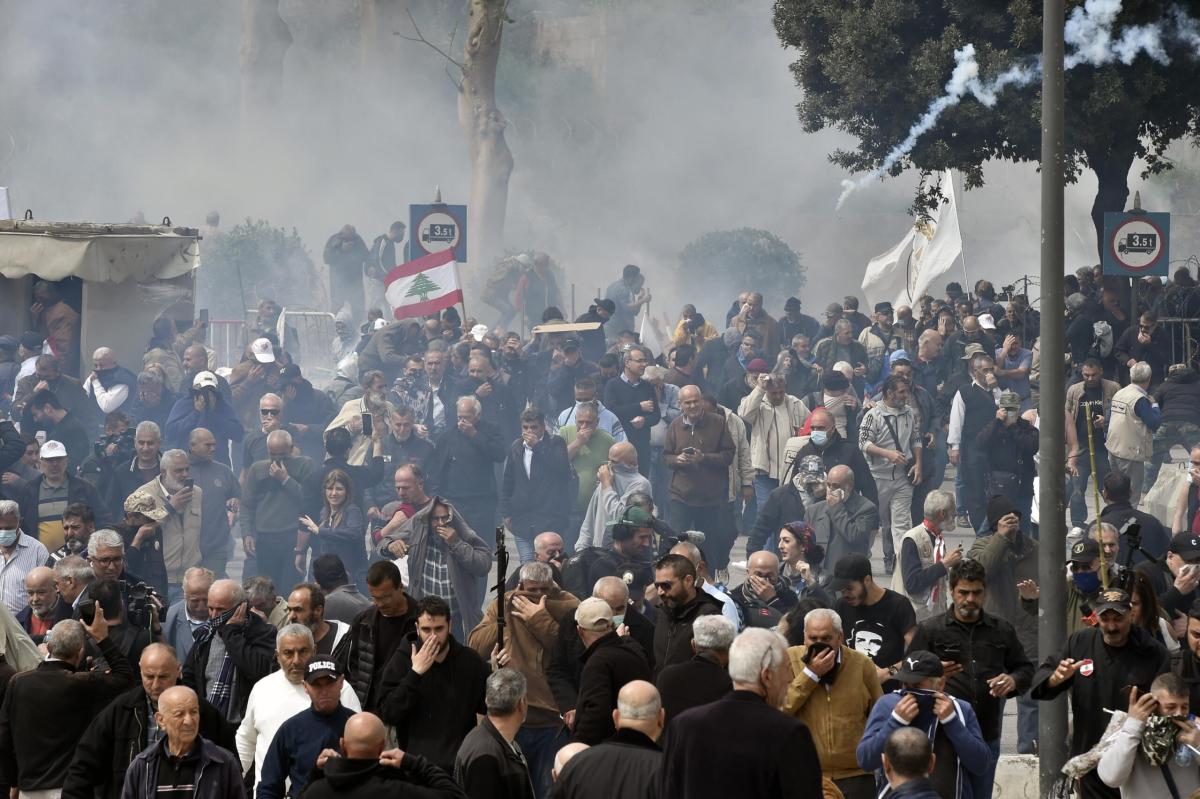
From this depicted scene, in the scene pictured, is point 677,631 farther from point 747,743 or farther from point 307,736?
point 747,743

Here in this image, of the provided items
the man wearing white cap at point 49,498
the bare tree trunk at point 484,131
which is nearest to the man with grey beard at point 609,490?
the man wearing white cap at point 49,498

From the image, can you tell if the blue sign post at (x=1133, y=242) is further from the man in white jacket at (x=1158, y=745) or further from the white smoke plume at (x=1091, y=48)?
the man in white jacket at (x=1158, y=745)

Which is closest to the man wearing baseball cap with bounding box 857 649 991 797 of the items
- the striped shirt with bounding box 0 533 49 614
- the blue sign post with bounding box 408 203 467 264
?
the striped shirt with bounding box 0 533 49 614

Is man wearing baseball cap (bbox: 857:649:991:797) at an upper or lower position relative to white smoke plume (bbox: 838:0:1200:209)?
lower

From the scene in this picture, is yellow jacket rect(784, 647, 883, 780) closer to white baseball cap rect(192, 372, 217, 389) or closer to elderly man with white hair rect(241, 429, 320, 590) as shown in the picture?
elderly man with white hair rect(241, 429, 320, 590)

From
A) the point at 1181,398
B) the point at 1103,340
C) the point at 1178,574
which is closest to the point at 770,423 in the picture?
the point at 1181,398

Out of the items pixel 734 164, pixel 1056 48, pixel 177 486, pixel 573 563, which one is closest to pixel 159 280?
pixel 177 486

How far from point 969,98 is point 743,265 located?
2474 centimetres

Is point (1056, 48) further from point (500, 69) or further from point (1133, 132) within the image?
point (500, 69)

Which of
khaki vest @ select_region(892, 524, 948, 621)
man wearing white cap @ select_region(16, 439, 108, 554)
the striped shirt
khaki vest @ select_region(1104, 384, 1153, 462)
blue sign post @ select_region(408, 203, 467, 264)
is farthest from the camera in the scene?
blue sign post @ select_region(408, 203, 467, 264)

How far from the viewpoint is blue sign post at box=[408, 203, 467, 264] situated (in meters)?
19.7

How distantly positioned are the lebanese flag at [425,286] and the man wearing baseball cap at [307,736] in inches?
498

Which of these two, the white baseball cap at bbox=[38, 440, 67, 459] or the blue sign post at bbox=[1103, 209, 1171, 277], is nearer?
the white baseball cap at bbox=[38, 440, 67, 459]

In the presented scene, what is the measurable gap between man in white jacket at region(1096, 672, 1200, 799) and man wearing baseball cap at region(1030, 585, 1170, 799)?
0.65 metres
